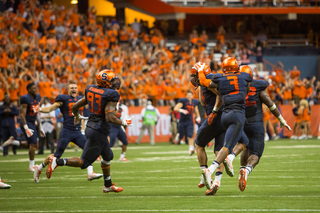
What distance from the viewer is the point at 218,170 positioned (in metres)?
9.92

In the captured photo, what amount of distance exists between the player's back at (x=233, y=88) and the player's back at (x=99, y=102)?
1.61 metres

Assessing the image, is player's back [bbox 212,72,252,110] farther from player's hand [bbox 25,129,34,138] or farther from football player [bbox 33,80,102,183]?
player's hand [bbox 25,129,34,138]

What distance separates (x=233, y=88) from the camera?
32.4 ft

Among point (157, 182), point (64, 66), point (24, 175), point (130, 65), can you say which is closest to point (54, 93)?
point (64, 66)

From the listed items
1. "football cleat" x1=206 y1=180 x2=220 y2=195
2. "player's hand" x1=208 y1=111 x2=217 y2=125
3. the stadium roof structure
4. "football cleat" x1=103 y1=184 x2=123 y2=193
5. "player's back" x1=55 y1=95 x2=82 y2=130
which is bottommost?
"football cleat" x1=103 y1=184 x2=123 y2=193

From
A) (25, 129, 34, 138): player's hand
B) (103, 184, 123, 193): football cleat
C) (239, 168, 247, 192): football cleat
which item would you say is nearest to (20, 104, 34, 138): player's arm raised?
(25, 129, 34, 138): player's hand

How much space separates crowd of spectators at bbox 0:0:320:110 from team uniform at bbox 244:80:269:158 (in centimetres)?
1247

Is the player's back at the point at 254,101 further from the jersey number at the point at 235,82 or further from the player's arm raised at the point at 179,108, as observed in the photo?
the player's arm raised at the point at 179,108

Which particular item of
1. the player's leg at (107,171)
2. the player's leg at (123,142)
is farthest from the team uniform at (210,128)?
the player's leg at (123,142)

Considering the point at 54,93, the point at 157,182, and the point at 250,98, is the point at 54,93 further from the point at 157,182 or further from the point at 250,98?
the point at 250,98

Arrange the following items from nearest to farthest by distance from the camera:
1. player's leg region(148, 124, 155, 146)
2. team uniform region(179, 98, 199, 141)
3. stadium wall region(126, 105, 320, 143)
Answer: team uniform region(179, 98, 199, 141), player's leg region(148, 124, 155, 146), stadium wall region(126, 105, 320, 143)

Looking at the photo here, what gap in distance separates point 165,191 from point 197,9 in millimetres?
25868

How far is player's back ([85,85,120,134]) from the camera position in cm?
1009

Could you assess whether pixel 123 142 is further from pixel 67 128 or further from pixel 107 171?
pixel 107 171
